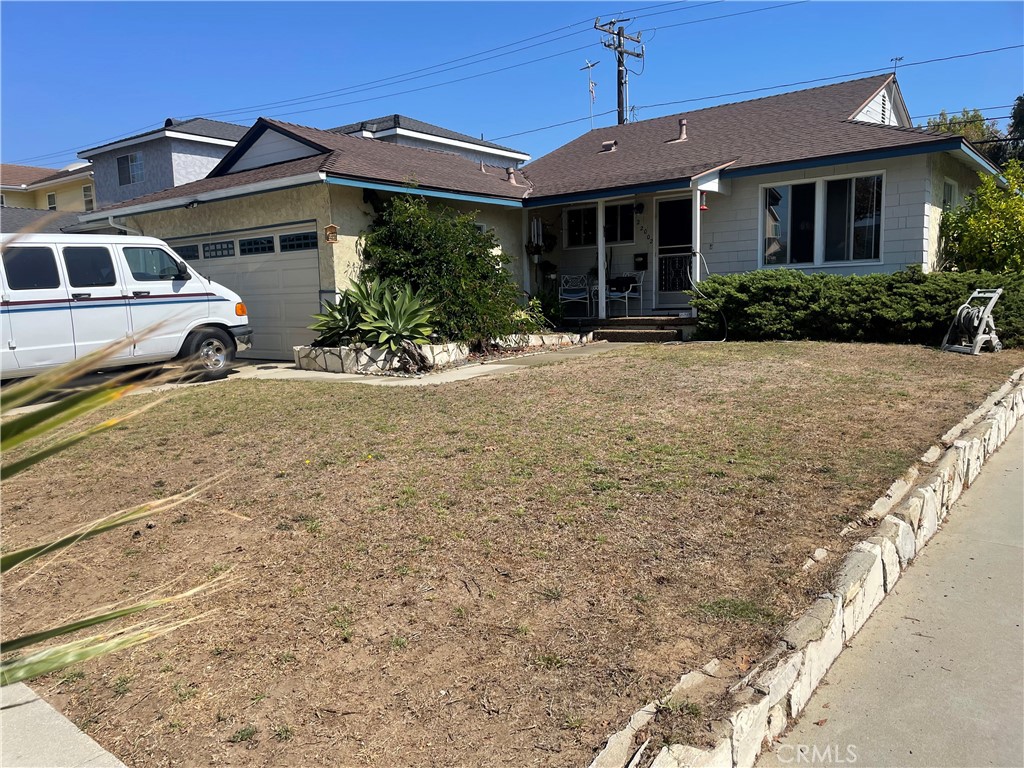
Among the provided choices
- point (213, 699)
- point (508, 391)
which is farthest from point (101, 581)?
point (508, 391)

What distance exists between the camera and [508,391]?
8.90 metres

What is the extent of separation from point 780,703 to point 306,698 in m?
1.87

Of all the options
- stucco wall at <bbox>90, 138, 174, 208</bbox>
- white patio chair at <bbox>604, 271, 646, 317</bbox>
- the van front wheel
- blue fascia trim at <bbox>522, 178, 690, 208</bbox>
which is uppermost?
stucco wall at <bbox>90, 138, 174, 208</bbox>

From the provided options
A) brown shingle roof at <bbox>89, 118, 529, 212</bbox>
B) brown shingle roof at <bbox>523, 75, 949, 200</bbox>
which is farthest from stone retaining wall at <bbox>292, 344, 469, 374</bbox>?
brown shingle roof at <bbox>523, 75, 949, 200</bbox>

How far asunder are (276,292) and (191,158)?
17200 mm

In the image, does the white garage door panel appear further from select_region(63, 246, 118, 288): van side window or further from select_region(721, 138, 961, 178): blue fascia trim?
select_region(721, 138, 961, 178): blue fascia trim

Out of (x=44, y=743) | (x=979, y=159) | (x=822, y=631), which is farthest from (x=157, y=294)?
(x=979, y=159)

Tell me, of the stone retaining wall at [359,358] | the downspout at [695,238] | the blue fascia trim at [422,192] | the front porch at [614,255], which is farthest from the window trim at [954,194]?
the stone retaining wall at [359,358]

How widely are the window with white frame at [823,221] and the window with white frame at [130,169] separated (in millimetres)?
24049

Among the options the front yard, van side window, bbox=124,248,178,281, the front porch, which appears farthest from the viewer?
the front porch

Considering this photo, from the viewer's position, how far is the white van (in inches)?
372

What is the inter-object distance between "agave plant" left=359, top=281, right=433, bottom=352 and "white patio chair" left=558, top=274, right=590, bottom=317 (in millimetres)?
5547

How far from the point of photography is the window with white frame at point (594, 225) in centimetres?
1764

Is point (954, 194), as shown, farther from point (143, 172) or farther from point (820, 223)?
point (143, 172)
